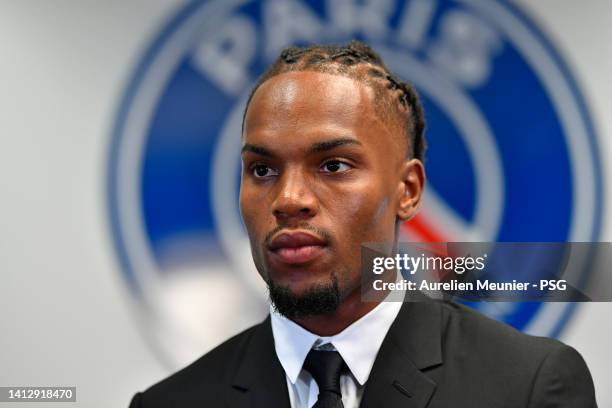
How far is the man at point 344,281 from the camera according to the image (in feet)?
3.31

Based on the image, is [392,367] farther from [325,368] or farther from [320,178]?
[320,178]

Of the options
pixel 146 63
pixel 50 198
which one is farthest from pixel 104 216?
pixel 146 63

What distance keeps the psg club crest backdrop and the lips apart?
85 centimetres

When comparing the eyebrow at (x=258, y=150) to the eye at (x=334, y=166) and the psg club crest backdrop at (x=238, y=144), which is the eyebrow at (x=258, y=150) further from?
the psg club crest backdrop at (x=238, y=144)

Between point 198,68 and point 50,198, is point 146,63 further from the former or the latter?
point 50,198

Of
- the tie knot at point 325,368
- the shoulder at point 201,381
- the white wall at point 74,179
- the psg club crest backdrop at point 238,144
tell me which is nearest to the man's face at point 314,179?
the tie knot at point 325,368

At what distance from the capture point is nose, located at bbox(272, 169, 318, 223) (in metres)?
0.99

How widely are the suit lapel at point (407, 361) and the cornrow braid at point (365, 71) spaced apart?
0.94 ft

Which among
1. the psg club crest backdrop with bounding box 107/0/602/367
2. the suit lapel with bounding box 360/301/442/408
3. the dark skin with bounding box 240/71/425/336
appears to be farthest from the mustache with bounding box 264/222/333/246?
the psg club crest backdrop with bounding box 107/0/602/367

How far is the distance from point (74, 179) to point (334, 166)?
1101 mm

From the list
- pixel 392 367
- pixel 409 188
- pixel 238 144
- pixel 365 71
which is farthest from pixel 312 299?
pixel 238 144

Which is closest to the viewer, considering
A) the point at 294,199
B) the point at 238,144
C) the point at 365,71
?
the point at 294,199

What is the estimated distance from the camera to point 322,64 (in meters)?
1.09

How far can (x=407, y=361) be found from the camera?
107 cm
